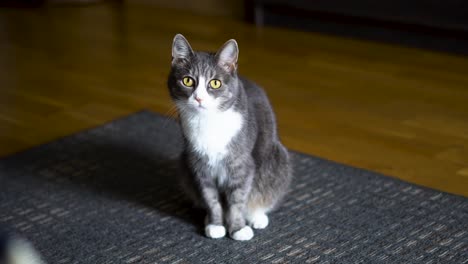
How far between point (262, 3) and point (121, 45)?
0.96 meters

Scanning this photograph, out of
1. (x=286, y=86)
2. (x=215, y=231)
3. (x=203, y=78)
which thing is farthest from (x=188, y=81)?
(x=286, y=86)

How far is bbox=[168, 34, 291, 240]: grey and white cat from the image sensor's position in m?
1.94

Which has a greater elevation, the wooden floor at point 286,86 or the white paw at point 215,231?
the wooden floor at point 286,86

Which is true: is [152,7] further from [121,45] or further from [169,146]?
[169,146]

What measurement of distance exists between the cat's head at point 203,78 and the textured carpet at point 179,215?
1.40ft

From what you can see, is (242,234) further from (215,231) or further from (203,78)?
(203,78)

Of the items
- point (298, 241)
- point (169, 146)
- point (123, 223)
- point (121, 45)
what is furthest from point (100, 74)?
point (298, 241)

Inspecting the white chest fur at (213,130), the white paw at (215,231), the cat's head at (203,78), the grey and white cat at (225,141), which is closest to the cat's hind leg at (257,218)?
the grey and white cat at (225,141)

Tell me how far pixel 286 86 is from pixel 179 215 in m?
1.40

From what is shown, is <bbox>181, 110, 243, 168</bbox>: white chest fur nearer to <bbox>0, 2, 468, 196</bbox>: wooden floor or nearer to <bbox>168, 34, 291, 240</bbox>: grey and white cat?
<bbox>168, 34, 291, 240</bbox>: grey and white cat

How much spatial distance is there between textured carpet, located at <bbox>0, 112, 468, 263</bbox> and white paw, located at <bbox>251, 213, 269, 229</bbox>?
26mm

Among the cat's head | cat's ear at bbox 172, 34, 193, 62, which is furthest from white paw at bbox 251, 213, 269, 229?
cat's ear at bbox 172, 34, 193, 62

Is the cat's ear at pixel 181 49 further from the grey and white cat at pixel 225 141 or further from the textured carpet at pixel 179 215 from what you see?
the textured carpet at pixel 179 215

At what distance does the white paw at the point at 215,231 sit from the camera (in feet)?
6.73
